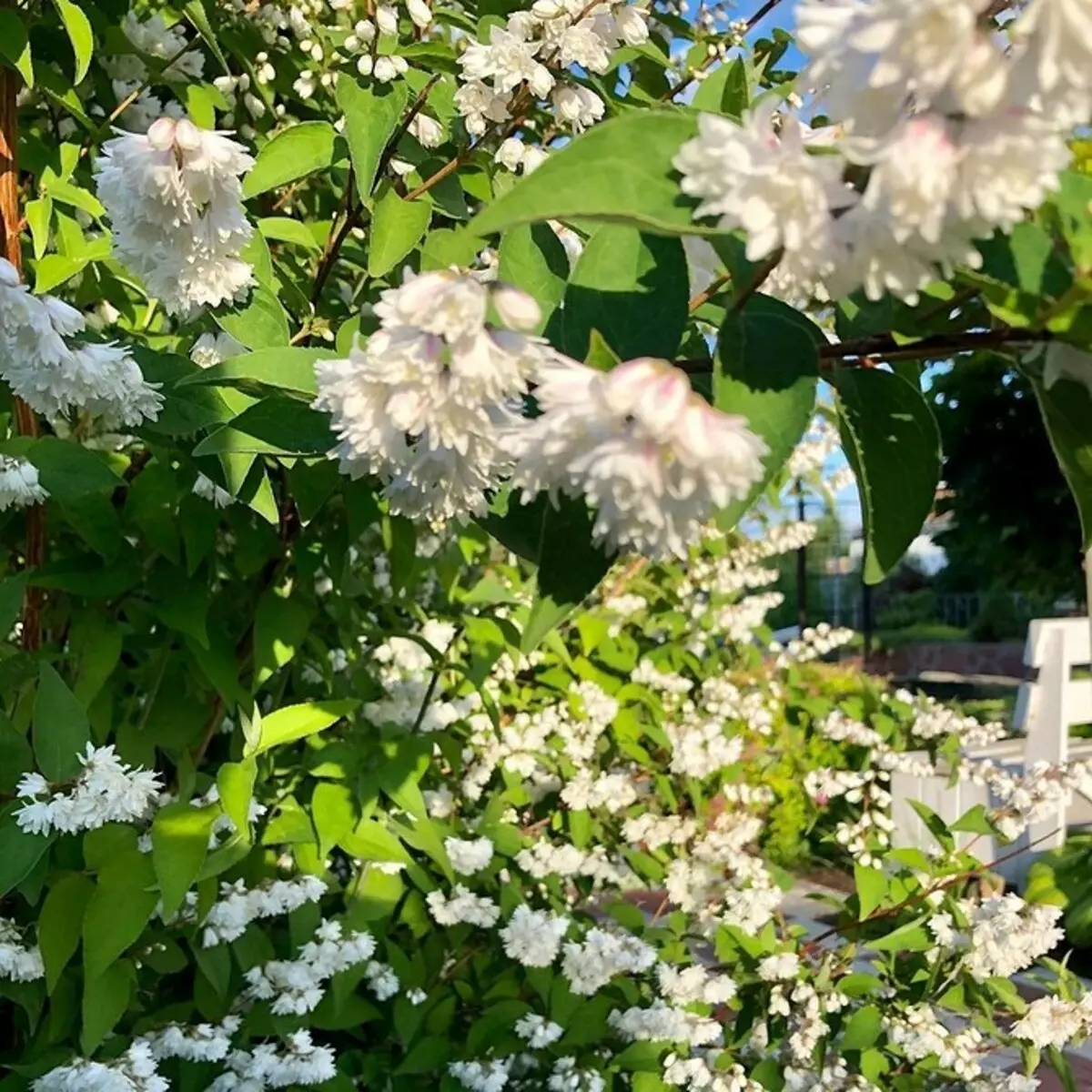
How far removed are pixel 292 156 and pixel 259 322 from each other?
21 centimetres

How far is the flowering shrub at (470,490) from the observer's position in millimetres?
430

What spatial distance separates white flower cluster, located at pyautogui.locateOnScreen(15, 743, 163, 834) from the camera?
940 mm

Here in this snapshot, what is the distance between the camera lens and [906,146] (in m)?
0.36

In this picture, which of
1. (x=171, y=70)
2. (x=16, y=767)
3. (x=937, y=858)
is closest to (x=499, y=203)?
(x=16, y=767)

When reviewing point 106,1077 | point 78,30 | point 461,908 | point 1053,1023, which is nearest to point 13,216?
point 78,30

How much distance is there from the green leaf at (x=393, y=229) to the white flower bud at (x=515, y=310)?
15.4 inches

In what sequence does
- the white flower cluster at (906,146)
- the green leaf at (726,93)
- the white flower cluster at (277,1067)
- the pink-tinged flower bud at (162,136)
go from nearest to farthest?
the white flower cluster at (906,146)
the green leaf at (726,93)
the pink-tinged flower bud at (162,136)
the white flower cluster at (277,1067)

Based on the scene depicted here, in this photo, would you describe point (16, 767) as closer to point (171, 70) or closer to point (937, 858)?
point (171, 70)

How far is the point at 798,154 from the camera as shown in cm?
40

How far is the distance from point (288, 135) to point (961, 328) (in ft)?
2.30

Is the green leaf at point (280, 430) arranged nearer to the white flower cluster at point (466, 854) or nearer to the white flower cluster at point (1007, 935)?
the white flower cluster at point (466, 854)

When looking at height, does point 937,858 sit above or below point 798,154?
below

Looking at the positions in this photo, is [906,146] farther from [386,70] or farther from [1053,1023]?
[1053,1023]

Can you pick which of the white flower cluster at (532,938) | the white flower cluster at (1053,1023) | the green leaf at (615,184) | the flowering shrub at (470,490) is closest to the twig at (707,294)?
the flowering shrub at (470,490)
